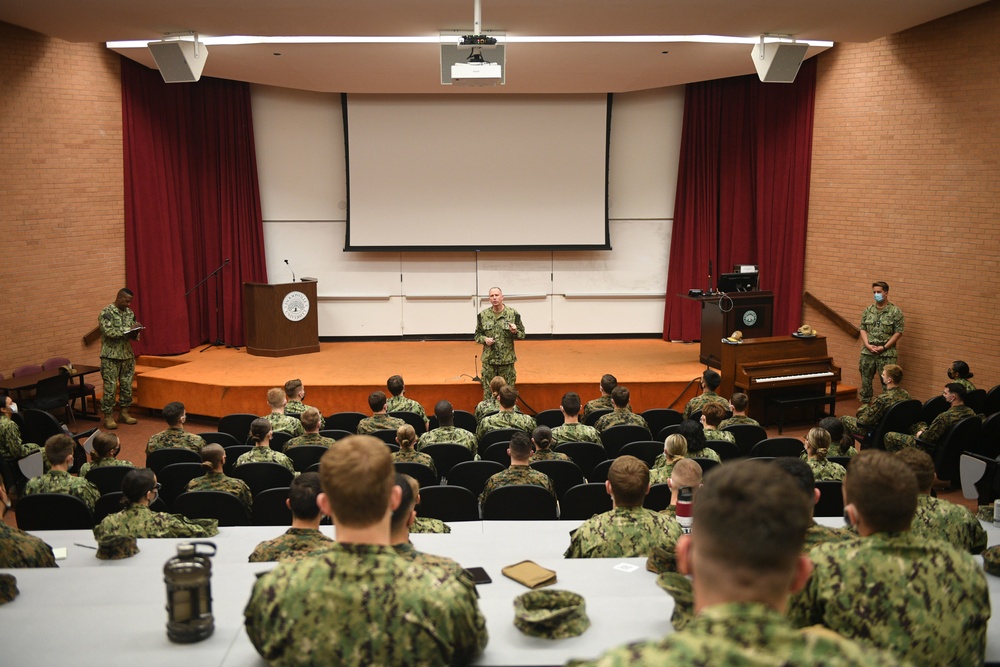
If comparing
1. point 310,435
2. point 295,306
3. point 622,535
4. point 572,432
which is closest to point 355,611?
point 622,535

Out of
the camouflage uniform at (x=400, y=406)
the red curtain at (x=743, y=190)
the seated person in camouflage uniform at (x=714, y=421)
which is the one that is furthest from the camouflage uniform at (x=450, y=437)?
the red curtain at (x=743, y=190)

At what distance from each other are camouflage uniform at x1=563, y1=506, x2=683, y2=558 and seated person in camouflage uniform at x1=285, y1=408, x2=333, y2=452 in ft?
10.4

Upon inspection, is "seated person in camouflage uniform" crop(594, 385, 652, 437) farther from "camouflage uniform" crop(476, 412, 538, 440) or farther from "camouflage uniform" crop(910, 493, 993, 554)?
"camouflage uniform" crop(910, 493, 993, 554)

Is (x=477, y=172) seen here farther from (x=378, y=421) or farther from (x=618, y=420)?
(x=378, y=421)

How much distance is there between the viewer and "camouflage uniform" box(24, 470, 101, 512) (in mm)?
5570

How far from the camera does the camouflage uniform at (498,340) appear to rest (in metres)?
9.63

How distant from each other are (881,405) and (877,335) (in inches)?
89.8

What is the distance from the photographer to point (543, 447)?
613cm

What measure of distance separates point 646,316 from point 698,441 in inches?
309

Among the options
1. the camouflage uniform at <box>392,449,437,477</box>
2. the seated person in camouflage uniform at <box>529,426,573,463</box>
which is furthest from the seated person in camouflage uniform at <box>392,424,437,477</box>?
the seated person in camouflage uniform at <box>529,426,573,463</box>

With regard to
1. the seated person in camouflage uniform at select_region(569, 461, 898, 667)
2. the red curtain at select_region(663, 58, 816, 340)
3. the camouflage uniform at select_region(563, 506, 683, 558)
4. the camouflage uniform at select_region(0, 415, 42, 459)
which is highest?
the red curtain at select_region(663, 58, 816, 340)

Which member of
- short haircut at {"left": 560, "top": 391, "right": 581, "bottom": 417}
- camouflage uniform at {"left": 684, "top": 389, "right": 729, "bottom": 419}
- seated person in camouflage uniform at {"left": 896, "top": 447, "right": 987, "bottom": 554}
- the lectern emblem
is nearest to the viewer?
seated person in camouflage uniform at {"left": 896, "top": 447, "right": 987, "bottom": 554}

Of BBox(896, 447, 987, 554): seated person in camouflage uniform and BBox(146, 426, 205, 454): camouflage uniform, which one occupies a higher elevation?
BBox(896, 447, 987, 554): seated person in camouflage uniform

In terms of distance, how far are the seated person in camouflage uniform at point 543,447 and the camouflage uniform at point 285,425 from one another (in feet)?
7.23
